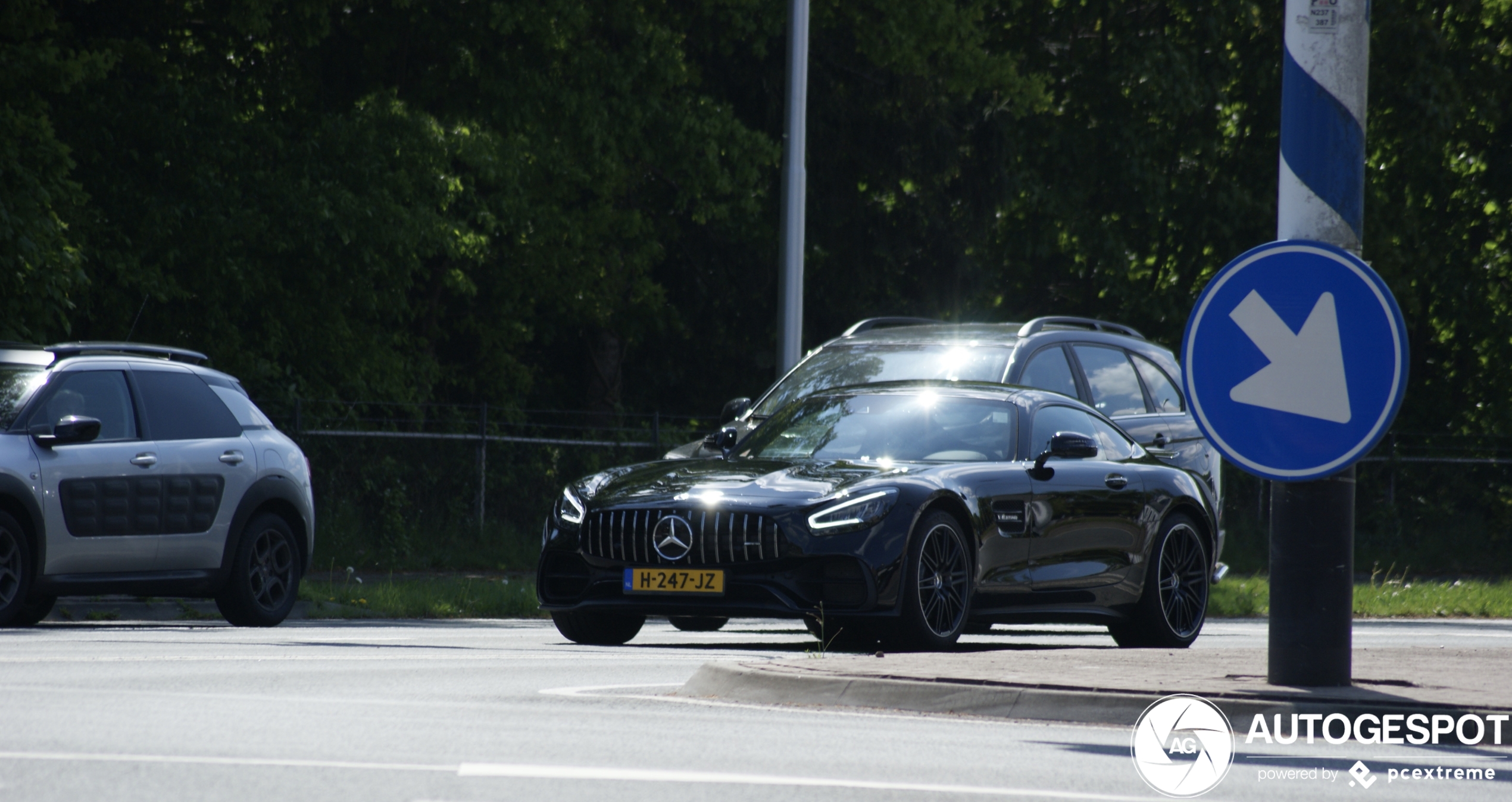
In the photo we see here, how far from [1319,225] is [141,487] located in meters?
8.29


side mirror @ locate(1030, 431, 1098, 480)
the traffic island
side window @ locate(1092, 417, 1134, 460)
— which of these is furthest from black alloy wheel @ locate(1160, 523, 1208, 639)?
the traffic island

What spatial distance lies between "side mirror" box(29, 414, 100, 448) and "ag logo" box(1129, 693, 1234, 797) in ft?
25.7

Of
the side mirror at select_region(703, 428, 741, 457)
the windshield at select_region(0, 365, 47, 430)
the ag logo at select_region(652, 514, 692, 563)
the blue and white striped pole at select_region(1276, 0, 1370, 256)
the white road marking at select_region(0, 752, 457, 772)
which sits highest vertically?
the blue and white striped pole at select_region(1276, 0, 1370, 256)

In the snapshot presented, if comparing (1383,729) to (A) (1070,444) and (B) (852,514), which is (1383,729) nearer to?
(B) (852,514)

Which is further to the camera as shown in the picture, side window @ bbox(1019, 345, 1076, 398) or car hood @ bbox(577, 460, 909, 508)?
side window @ bbox(1019, 345, 1076, 398)

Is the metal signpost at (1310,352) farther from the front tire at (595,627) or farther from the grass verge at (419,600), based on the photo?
the grass verge at (419,600)

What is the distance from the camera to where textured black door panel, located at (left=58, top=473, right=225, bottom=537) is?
43.9 ft

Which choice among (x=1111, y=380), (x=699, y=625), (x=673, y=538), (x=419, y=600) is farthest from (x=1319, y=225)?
(x=419, y=600)

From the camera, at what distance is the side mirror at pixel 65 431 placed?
13.3 metres

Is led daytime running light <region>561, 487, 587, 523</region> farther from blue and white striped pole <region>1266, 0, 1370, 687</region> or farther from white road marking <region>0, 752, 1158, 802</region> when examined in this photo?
white road marking <region>0, 752, 1158, 802</region>

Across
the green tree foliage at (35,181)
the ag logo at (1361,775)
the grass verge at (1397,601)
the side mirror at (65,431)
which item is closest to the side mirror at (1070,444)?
the ag logo at (1361,775)

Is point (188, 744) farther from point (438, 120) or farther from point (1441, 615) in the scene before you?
point (438, 120)

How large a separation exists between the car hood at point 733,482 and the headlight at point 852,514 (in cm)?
11

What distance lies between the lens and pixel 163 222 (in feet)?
76.4
